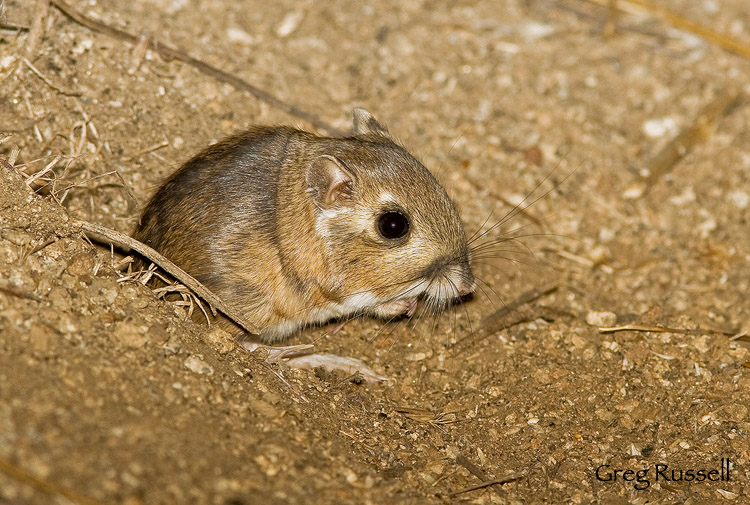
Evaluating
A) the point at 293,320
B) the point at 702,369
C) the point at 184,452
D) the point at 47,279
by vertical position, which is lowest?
the point at 702,369

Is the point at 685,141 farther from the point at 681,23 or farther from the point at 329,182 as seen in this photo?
the point at 329,182

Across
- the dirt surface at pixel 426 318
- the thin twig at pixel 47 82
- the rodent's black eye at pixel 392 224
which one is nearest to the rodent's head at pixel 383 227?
the rodent's black eye at pixel 392 224

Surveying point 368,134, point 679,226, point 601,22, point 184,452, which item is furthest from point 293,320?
point 601,22

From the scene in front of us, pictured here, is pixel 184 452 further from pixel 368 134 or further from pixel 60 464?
pixel 368 134

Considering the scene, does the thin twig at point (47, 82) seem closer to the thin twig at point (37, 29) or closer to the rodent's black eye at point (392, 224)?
the thin twig at point (37, 29)

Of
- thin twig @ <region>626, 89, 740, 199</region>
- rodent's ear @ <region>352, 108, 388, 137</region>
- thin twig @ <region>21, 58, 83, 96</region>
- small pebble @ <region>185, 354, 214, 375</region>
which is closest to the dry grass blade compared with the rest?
small pebble @ <region>185, 354, 214, 375</region>

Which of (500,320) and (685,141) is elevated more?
(685,141)

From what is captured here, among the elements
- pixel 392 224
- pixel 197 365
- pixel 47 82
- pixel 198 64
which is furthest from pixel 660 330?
pixel 47 82
